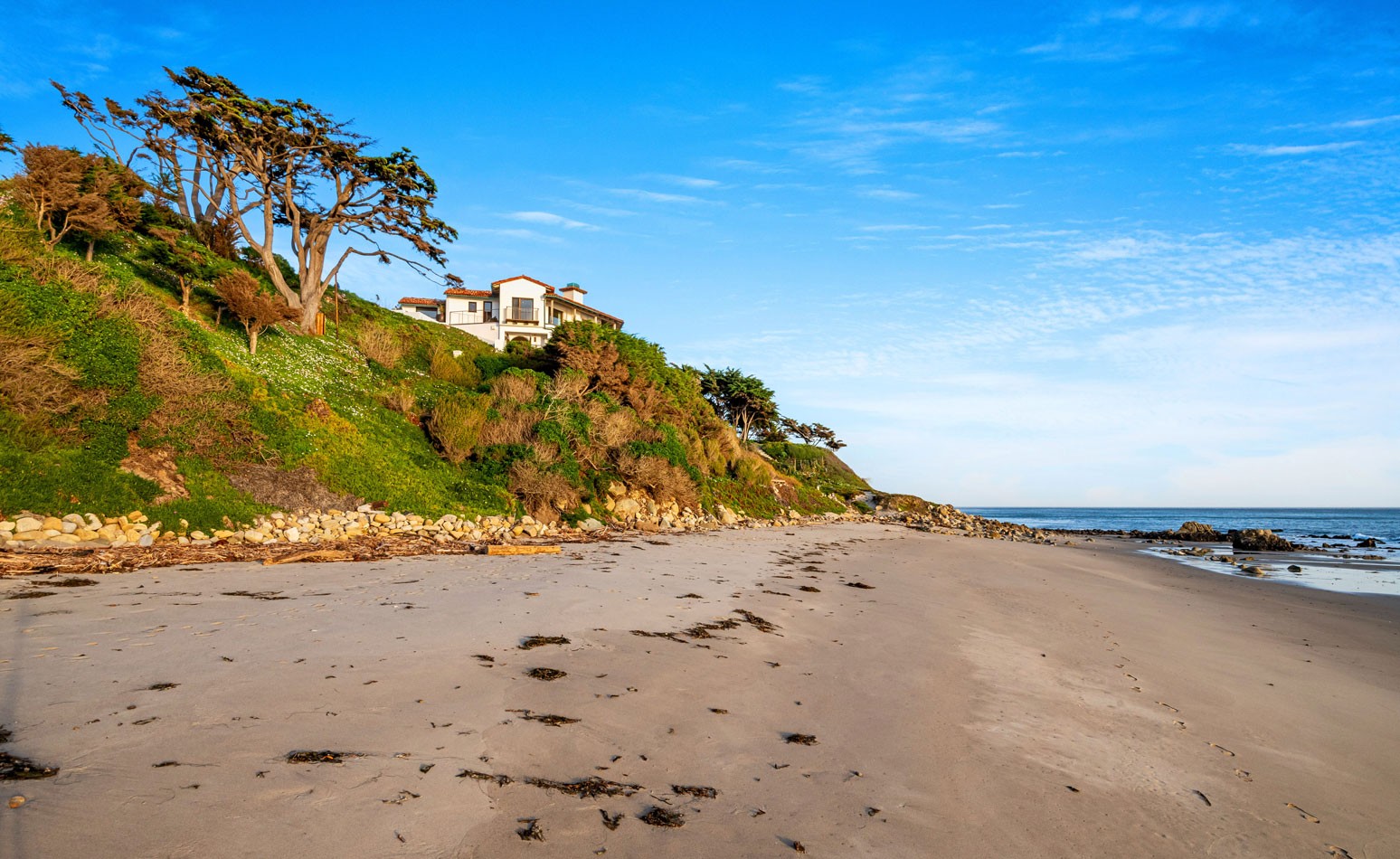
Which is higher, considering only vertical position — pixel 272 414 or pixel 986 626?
pixel 272 414

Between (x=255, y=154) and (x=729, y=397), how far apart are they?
3056 cm

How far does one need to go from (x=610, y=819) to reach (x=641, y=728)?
1100 mm

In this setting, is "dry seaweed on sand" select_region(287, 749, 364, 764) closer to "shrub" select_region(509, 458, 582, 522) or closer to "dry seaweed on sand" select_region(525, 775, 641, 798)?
"dry seaweed on sand" select_region(525, 775, 641, 798)

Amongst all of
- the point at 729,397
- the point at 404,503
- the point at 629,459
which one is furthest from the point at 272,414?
the point at 729,397

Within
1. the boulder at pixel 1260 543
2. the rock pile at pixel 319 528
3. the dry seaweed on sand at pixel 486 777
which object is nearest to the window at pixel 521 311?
the rock pile at pixel 319 528

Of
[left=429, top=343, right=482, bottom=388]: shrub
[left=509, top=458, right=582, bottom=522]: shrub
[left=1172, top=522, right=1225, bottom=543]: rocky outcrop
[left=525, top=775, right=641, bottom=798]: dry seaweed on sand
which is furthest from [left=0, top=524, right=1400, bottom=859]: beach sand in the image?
[left=1172, top=522, right=1225, bottom=543]: rocky outcrop

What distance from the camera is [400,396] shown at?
19016 mm

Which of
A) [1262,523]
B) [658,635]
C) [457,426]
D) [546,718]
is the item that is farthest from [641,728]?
[1262,523]

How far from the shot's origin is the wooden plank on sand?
1131cm

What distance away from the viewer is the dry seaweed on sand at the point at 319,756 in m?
3.15

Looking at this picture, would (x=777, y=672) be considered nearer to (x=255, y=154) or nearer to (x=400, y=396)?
(x=400, y=396)

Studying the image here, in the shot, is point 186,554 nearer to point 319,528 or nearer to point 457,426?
point 319,528

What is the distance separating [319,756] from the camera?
3215 mm

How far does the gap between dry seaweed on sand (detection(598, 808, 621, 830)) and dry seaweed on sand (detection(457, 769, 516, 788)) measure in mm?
531
